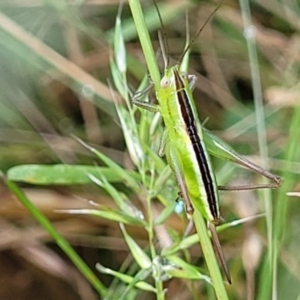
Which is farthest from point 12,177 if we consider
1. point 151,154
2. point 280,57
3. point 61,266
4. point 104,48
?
point 280,57

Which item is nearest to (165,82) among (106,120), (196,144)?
(196,144)

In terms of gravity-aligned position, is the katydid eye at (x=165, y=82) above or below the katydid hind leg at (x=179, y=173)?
above

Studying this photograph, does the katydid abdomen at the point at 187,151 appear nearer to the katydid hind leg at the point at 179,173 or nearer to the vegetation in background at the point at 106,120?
the katydid hind leg at the point at 179,173

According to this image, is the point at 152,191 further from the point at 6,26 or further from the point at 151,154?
the point at 6,26

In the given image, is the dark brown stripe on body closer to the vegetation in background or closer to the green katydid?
the green katydid

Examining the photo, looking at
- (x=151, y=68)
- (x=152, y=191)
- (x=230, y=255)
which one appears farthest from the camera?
(x=230, y=255)

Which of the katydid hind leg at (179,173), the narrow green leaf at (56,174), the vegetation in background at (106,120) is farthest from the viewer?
the vegetation in background at (106,120)

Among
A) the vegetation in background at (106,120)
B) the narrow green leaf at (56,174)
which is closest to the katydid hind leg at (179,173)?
the narrow green leaf at (56,174)

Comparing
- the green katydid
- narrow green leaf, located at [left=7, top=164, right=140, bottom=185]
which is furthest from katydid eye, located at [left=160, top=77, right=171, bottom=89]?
narrow green leaf, located at [left=7, top=164, right=140, bottom=185]
